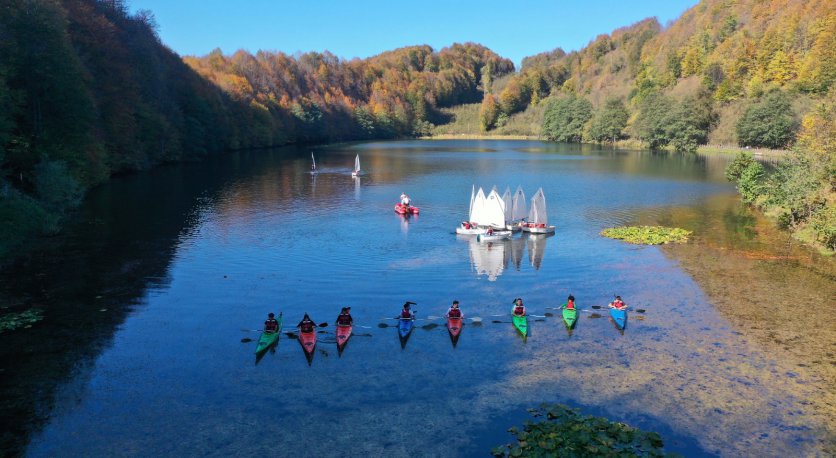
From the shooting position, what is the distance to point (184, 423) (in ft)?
69.3

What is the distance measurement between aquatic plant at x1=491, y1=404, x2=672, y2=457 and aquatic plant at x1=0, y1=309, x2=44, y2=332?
25112mm

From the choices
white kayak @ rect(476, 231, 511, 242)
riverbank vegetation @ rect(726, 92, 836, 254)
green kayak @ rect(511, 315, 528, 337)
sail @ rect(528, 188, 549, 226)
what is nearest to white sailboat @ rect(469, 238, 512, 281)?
white kayak @ rect(476, 231, 511, 242)

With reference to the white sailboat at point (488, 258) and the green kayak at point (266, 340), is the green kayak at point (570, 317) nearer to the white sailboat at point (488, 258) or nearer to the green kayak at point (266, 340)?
the white sailboat at point (488, 258)

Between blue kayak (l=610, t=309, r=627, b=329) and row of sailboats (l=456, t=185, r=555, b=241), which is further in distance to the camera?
row of sailboats (l=456, t=185, r=555, b=241)

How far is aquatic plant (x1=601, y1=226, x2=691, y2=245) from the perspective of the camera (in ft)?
165

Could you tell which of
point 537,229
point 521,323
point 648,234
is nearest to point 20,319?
point 521,323

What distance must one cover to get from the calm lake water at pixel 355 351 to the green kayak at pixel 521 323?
69 centimetres

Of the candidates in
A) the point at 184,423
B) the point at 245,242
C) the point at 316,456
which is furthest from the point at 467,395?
the point at 245,242

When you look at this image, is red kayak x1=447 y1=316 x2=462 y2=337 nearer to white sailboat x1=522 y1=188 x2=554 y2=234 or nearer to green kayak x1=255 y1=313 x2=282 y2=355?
green kayak x1=255 y1=313 x2=282 y2=355

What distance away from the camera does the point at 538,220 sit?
5475 centimetres

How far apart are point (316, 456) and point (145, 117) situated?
99.0 meters

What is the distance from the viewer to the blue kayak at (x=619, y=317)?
3054 cm

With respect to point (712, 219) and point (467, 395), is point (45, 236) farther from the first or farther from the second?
point (712, 219)

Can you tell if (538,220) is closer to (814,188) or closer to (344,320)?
(814,188)
